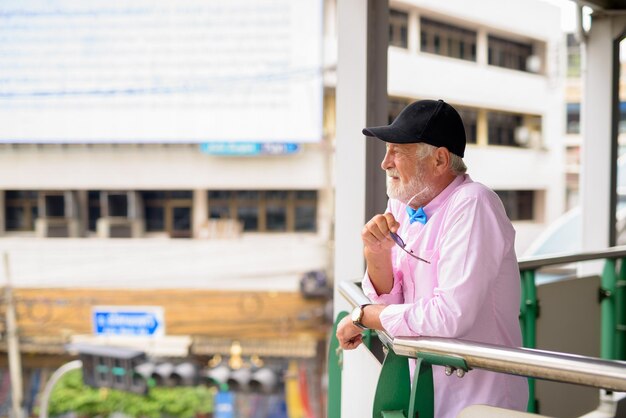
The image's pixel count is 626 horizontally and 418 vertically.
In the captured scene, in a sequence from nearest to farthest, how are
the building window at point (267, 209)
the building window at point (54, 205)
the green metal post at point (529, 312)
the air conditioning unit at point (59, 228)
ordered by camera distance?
the green metal post at point (529, 312)
the building window at point (267, 209)
the air conditioning unit at point (59, 228)
the building window at point (54, 205)

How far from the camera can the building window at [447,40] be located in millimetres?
26391

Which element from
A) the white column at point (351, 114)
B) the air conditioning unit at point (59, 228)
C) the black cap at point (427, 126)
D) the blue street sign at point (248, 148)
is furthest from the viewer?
the blue street sign at point (248, 148)

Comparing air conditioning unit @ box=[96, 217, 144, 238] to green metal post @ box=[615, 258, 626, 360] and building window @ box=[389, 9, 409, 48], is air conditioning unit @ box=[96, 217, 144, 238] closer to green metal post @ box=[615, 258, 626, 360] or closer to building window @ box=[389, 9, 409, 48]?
building window @ box=[389, 9, 409, 48]

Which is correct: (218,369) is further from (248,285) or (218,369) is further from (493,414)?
(493,414)

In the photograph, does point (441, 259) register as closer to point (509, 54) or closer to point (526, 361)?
point (526, 361)

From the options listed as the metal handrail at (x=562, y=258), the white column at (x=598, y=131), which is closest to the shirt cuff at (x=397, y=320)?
the metal handrail at (x=562, y=258)

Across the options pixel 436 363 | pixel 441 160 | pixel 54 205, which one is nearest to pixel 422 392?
pixel 436 363

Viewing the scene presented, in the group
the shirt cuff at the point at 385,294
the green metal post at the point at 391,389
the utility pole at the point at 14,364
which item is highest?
the shirt cuff at the point at 385,294

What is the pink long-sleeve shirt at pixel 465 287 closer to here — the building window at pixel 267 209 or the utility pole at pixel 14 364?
the building window at pixel 267 209

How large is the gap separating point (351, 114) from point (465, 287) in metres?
1.43

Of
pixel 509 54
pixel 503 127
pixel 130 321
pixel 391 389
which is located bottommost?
pixel 130 321

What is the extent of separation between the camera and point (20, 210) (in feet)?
95.3

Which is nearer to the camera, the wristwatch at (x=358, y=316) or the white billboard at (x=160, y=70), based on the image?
the wristwatch at (x=358, y=316)

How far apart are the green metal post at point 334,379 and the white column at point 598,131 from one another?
7.26ft
